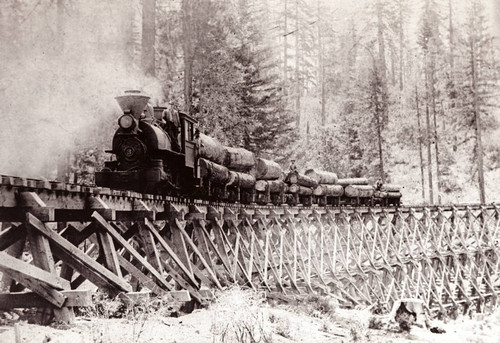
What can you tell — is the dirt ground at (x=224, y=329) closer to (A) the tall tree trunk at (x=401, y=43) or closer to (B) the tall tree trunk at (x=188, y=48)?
A: (B) the tall tree trunk at (x=188, y=48)

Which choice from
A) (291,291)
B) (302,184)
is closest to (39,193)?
(291,291)

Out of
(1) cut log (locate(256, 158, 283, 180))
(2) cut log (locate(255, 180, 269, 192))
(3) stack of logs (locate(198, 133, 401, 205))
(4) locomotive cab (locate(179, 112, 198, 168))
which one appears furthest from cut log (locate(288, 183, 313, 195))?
(4) locomotive cab (locate(179, 112, 198, 168))

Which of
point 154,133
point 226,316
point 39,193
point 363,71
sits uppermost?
point 363,71

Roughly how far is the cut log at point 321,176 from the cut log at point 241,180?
4.80 meters

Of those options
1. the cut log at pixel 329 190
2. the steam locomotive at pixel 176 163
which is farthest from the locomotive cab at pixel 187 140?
the cut log at pixel 329 190

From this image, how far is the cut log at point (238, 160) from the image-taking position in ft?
49.2

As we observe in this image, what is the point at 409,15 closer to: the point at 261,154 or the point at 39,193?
the point at 261,154

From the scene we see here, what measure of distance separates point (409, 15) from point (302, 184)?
142 ft

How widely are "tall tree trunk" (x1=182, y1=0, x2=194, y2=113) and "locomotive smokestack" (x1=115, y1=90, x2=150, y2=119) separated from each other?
37.9ft

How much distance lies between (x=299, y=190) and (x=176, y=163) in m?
8.26

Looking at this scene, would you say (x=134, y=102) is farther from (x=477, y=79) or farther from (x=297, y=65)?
(x=297, y=65)

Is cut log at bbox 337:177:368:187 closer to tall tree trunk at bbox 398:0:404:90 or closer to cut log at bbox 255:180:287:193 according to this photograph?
cut log at bbox 255:180:287:193

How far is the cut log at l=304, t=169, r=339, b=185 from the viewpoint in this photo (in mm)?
20453

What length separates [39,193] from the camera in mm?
6102
